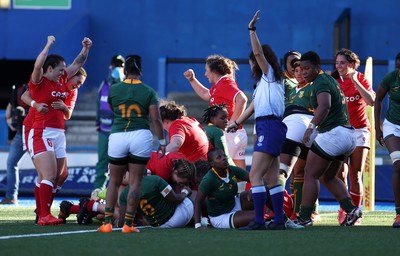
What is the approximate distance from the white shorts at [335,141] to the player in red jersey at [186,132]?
5.61 feet

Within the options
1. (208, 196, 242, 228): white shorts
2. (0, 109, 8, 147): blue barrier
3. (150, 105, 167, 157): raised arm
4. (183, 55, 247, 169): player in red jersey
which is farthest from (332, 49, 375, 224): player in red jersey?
(0, 109, 8, 147): blue barrier

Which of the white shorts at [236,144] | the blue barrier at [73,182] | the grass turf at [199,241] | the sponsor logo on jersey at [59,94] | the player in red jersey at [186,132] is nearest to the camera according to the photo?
the grass turf at [199,241]

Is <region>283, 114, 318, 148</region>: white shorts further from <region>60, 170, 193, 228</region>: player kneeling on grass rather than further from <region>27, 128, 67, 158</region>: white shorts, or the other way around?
<region>27, 128, 67, 158</region>: white shorts

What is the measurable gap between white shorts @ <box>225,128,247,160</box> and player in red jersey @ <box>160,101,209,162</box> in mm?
984

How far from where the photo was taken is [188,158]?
12.2 m

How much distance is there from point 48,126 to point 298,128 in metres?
2.78

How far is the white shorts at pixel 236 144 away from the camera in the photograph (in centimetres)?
1324

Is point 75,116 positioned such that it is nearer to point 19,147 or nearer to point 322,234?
point 19,147

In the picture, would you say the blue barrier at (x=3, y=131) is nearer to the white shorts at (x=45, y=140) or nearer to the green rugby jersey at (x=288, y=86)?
the white shorts at (x=45, y=140)

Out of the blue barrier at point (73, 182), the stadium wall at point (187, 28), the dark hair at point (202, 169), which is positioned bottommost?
the blue barrier at point (73, 182)

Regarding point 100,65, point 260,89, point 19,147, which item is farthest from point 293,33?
point 260,89

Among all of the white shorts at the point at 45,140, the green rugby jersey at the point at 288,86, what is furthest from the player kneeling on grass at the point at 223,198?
the white shorts at the point at 45,140

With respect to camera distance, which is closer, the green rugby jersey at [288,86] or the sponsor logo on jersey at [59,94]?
the sponsor logo on jersey at [59,94]

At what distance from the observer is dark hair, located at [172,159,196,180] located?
11211 millimetres
